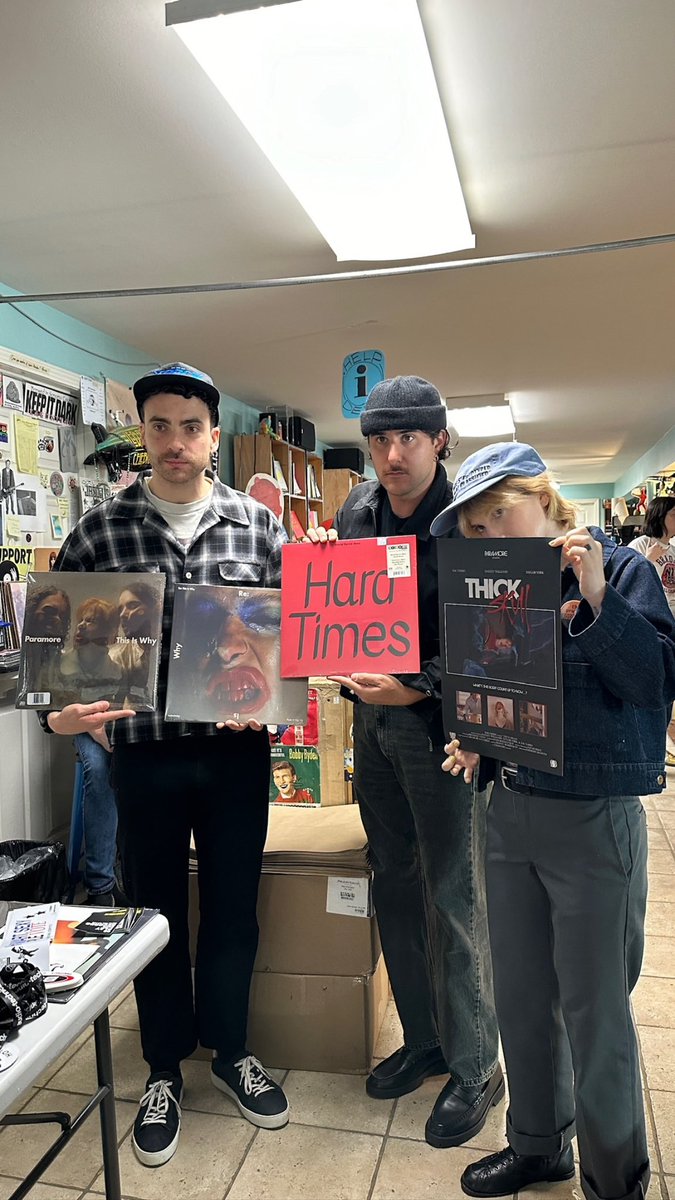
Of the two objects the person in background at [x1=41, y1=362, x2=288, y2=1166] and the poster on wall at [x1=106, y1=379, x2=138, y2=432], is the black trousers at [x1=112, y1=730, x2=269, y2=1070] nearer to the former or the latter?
the person in background at [x1=41, y1=362, x2=288, y2=1166]

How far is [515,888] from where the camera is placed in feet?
4.69

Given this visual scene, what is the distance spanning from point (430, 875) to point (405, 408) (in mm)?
1026

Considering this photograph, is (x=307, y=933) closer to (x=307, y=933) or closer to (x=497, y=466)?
(x=307, y=933)

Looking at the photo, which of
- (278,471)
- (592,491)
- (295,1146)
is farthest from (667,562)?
(592,491)

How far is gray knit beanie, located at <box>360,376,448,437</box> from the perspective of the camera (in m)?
1.68

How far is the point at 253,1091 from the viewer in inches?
73.4

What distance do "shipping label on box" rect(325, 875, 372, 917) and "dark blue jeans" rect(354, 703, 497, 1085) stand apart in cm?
7

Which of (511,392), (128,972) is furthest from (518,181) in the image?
(511,392)

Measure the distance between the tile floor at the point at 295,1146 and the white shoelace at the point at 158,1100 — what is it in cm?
8

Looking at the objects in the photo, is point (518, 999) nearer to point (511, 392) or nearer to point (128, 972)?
point (128, 972)

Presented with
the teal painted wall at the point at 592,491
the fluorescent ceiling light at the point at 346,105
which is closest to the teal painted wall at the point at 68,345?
the fluorescent ceiling light at the point at 346,105

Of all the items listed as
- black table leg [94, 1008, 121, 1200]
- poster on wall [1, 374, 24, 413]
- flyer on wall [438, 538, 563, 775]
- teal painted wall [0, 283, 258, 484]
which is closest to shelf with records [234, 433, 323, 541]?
teal painted wall [0, 283, 258, 484]

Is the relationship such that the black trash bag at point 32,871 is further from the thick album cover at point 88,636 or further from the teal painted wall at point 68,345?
the teal painted wall at point 68,345

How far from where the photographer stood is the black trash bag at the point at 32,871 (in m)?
2.38
